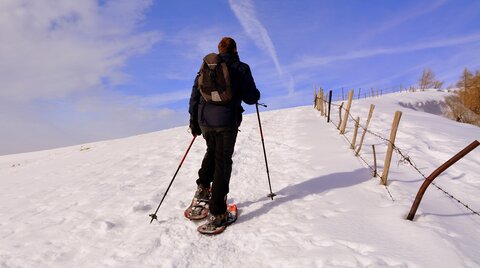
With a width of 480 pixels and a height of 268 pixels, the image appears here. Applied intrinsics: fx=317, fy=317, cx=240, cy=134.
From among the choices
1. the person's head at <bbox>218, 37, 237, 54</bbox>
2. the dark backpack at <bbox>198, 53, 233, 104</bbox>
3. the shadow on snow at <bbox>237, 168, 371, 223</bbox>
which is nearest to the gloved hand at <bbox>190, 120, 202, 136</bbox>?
the dark backpack at <bbox>198, 53, 233, 104</bbox>

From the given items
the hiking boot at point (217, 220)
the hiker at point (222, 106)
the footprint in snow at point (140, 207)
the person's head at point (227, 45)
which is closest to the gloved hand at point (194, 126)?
the hiker at point (222, 106)

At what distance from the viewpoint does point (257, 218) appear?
4758 mm

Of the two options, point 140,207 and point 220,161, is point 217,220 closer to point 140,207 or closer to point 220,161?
point 220,161

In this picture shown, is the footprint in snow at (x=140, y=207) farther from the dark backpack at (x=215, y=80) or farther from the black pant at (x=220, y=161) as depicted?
the dark backpack at (x=215, y=80)

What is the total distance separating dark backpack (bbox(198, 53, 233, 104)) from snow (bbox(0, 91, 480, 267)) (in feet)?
6.09

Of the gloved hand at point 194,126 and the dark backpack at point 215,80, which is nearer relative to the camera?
the dark backpack at point 215,80

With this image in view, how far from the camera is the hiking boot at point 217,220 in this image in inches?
172

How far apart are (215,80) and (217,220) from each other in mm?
1917

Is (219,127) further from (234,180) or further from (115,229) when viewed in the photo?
(234,180)

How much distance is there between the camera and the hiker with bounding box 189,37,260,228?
4254 millimetres

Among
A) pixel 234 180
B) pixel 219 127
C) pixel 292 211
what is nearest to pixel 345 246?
pixel 292 211

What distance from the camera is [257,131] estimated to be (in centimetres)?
1371

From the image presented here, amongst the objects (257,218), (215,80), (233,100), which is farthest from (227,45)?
(257,218)

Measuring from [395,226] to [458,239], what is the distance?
68cm
